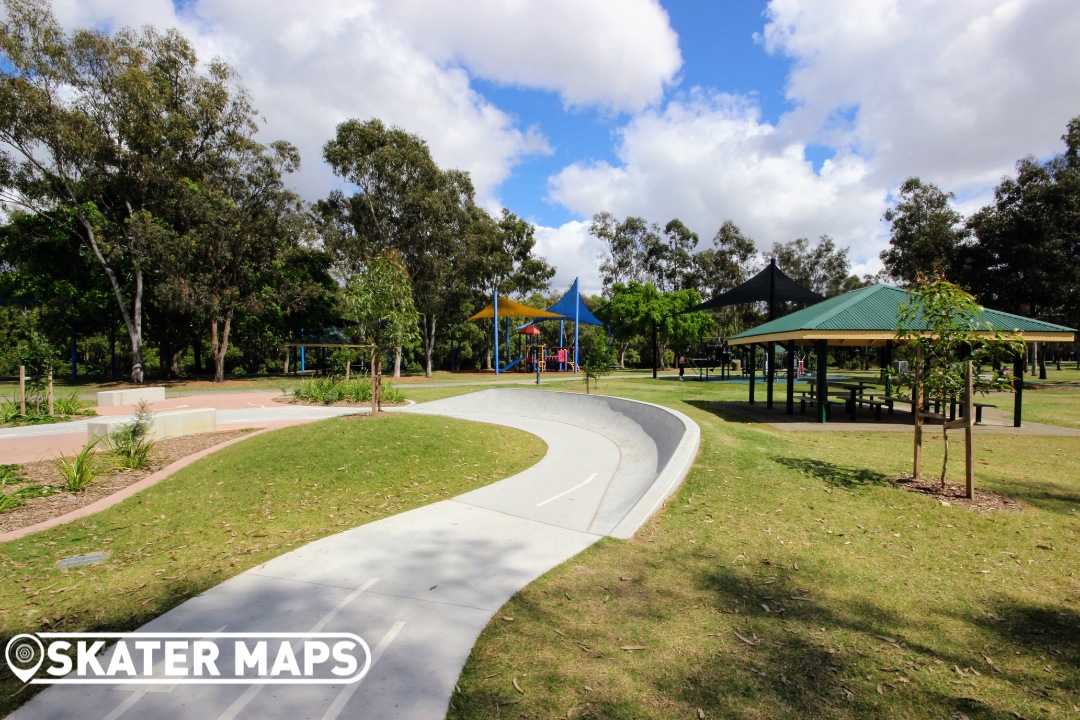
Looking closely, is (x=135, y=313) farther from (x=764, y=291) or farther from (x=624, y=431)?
(x=764, y=291)

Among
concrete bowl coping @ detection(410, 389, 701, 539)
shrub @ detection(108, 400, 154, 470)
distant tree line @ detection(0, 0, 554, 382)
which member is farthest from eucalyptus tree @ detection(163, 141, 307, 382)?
shrub @ detection(108, 400, 154, 470)

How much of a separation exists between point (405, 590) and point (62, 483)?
273 inches

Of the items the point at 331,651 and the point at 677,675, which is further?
the point at 331,651

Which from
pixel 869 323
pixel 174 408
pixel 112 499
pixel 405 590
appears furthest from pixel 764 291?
pixel 112 499

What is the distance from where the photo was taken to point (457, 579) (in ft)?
14.4

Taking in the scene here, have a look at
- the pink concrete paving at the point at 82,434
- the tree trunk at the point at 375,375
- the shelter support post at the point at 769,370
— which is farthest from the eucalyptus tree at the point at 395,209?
the shelter support post at the point at 769,370

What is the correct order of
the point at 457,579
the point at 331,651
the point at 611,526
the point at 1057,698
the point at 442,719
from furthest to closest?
the point at 611,526, the point at 457,579, the point at 331,651, the point at 1057,698, the point at 442,719

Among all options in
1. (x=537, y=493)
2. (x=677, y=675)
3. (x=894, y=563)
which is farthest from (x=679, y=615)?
(x=537, y=493)

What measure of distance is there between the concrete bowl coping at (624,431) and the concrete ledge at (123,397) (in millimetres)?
10011

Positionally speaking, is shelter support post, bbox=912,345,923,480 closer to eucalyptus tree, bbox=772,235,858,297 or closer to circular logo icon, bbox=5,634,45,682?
circular logo icon, bbox=5,634,45,682

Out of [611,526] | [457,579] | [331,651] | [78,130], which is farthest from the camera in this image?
[78,130]

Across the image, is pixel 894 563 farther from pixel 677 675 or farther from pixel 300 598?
pixel 300 598

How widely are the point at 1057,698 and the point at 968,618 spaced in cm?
90

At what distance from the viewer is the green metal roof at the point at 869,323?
12242 millimetres
